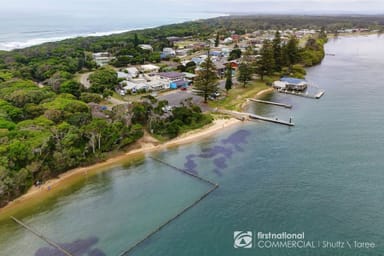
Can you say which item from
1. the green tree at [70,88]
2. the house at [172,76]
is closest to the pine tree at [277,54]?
the house at [172,76]

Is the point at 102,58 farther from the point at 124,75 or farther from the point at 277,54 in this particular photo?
the point at 277,54

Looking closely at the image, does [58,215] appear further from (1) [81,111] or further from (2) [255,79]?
(2) [255,79]

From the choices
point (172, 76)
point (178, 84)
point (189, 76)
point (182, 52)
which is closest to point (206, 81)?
point (178, 84)

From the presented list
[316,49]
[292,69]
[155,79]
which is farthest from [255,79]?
[316,49]

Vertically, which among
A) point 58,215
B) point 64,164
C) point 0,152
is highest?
point 0,152

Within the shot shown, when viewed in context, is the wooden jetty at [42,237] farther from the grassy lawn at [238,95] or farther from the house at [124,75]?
the house at [124,75]
